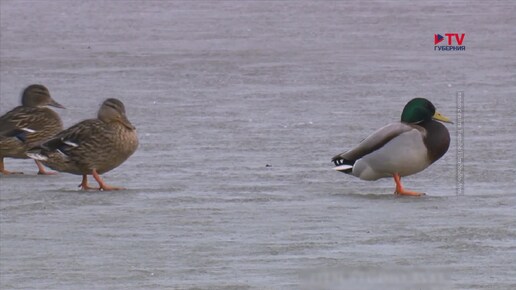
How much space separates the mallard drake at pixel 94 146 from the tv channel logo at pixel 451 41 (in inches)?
318

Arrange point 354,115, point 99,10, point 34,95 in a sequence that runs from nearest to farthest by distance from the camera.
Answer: point 34,95
point 354,115
point 99,10

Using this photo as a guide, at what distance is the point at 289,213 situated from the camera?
9.17 m

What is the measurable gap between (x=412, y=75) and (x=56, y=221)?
766 cm

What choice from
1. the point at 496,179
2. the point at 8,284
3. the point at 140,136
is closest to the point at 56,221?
the point at 8,284

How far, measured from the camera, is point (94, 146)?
34.8 feet

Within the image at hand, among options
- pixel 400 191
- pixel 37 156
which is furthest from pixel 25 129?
pixel 400 191

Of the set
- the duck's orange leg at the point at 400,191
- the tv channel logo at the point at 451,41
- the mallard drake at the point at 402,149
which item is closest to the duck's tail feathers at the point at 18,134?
the mallard drake at the point at 402,149

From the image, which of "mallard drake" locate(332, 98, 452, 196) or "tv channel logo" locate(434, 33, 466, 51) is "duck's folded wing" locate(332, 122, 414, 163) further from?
"tv channel logo" locate(434, 33, 466, 51)

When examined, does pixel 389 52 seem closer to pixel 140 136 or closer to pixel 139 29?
pixel 139 29

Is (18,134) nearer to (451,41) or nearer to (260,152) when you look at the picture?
(260,152)

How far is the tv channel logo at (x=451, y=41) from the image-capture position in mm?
18344

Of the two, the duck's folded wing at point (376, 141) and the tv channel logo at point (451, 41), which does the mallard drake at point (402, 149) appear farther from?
the tv channel logo at point (451, 41)

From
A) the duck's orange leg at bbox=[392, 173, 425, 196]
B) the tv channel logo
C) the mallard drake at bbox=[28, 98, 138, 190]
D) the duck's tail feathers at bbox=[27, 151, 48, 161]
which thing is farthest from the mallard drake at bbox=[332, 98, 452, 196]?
the tv channel logo

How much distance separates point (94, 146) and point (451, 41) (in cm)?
872
